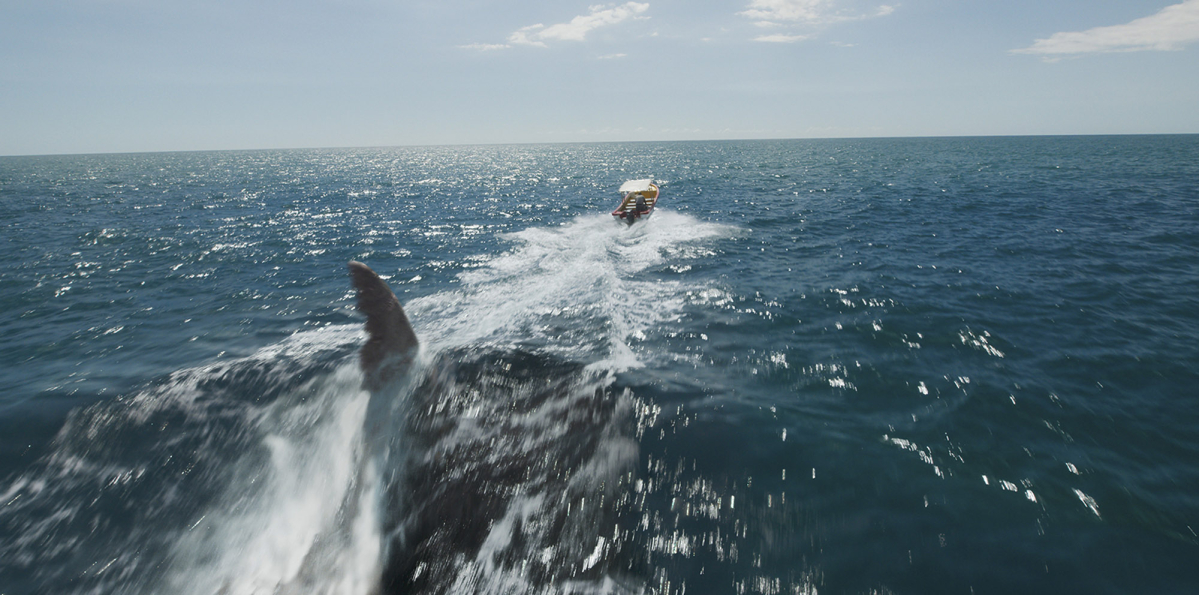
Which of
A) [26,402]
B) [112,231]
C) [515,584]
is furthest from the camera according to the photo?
[112,231]

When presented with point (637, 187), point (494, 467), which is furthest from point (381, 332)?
point (637, 187)

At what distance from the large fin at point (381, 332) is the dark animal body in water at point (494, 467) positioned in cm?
3

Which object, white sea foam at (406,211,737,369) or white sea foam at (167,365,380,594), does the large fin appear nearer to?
white sea foam at (167,365,380,594)

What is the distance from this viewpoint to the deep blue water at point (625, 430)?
23.9 feet

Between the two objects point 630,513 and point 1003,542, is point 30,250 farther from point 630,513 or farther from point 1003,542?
point 1003,542

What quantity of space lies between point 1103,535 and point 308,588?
12311mm

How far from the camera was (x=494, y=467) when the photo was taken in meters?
8.64

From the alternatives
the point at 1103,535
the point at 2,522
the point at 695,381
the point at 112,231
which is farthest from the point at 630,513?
the point at 112,231

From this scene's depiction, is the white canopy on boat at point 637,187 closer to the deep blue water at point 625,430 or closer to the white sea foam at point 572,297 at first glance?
the white sea foam at point 572,297

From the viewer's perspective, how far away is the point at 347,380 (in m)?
11.9

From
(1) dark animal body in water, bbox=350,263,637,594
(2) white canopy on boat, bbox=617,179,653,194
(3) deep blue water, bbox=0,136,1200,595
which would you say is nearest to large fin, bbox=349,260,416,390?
(1) dark animal body in water, bbox=350,263,637,594

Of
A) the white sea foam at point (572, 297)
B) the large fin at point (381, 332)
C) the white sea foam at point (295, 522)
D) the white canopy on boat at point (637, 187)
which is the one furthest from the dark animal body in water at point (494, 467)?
the white canopy on boat at point (637, 187)

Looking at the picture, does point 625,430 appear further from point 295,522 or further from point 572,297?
point 572,297

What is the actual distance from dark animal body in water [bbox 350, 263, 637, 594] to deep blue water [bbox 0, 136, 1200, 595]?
0.17 ft
